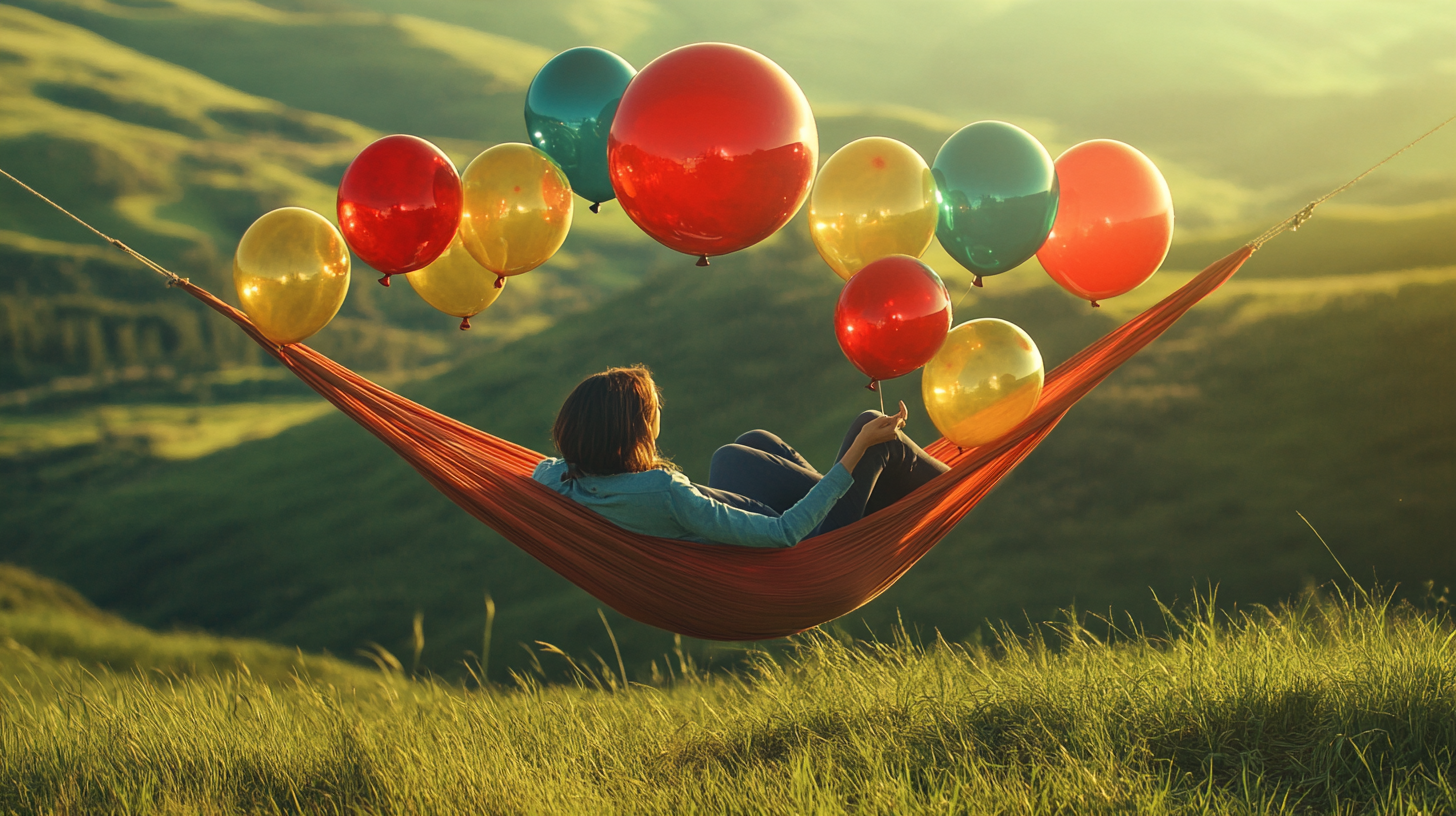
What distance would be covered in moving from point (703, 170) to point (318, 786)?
166cm

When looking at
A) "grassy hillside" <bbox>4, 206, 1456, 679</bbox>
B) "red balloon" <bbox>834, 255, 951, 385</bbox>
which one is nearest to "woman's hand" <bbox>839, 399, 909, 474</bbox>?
"red balloon" <bbox>834, 255, 951, 385</bbox>

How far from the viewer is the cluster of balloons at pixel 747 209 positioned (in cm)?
215

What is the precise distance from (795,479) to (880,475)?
0.21m

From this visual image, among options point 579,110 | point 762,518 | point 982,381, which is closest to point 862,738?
point 762,518

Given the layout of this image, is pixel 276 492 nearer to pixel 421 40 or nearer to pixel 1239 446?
pixel 1239 446

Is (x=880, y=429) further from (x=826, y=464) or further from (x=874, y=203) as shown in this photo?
(x=826, y=464)

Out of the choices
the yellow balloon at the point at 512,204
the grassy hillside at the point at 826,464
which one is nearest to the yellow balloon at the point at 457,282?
the yellow balloon at the point at 512,204

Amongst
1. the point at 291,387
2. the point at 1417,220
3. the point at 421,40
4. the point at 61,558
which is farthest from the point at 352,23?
the point at 1417,220

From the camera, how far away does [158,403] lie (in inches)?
1209

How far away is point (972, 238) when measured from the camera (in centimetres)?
263

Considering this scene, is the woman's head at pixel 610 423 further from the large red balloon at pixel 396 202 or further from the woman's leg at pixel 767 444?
the large red balloon at pixel 396 202

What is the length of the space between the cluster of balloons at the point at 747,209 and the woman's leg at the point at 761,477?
33 cm

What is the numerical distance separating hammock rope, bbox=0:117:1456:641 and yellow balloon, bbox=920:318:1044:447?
52mm

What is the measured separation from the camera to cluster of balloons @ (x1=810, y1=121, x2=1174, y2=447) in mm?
2326
